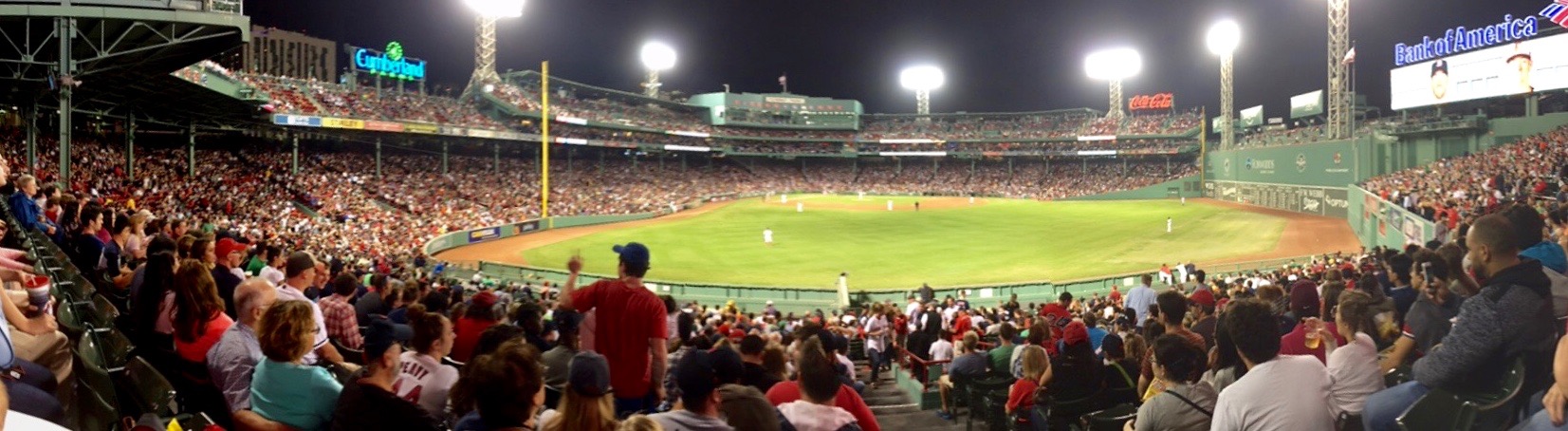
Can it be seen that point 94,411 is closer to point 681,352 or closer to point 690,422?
point 681,352

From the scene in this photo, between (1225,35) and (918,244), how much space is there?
1356 inches

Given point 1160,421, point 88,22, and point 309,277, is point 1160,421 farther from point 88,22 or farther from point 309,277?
point 88,22

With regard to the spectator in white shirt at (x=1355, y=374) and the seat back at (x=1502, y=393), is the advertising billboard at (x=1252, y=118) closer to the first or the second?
the spectator in white shirt at (x=1355, y=374)

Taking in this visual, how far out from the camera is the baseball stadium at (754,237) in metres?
4.15

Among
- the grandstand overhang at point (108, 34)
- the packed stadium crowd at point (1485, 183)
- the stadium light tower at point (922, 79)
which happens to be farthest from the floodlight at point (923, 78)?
the grandstand overhang at point (108, 34)

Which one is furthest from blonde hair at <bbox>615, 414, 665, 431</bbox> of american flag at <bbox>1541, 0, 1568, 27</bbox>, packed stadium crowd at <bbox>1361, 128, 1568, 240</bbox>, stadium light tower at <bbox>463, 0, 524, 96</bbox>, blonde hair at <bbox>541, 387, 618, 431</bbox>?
stadium light tower at <bbox>463, 0, 524, 96</bbox>

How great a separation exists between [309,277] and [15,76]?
1731 cm

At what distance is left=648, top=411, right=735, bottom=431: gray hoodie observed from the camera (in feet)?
12.1

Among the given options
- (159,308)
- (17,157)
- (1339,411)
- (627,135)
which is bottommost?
(1339,411)

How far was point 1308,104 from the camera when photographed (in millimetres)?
70625

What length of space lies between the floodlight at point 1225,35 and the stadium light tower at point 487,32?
49.4m

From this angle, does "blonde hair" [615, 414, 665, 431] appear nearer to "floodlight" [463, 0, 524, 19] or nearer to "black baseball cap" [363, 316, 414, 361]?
"black baseball cap" [363, 316, 414, 361]

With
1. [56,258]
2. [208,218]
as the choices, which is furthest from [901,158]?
[56,258]

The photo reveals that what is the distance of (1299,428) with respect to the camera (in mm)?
3793
